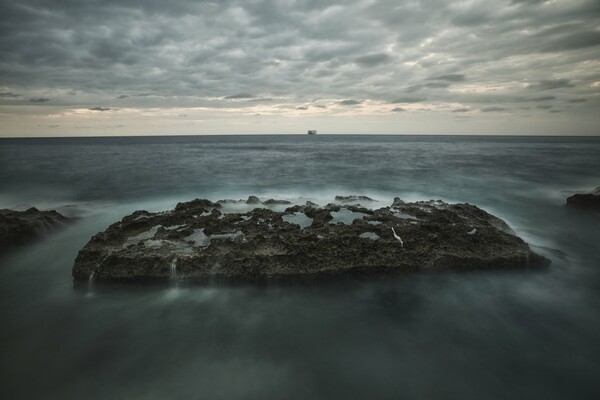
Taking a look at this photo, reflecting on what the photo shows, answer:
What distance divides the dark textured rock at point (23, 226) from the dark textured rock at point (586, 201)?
2464 centimetres

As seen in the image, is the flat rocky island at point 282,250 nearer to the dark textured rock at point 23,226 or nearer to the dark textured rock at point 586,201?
the dark textured rock at point 23,226

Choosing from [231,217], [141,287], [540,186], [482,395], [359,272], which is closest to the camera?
[482,395]

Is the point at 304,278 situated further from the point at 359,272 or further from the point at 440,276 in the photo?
the point at 440,276

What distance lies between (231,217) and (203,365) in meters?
6.21

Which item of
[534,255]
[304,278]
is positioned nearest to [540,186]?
[534,255]

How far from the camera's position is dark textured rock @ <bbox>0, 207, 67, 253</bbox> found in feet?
35.2

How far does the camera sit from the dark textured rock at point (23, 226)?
10734mm

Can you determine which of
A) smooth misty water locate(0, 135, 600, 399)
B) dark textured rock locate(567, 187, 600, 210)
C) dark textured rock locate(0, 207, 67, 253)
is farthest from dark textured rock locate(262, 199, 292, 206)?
dark textured rock locate(567, 187, 600, 210)

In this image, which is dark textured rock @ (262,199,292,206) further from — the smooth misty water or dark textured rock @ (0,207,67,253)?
dark textured rock @ (0,207,67,253)

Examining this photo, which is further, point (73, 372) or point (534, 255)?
point (534, 255)

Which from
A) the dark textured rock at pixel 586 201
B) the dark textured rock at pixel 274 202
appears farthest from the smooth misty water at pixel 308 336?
the dark textured rock at pixel 274 202

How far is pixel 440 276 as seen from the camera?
8750 millimetres

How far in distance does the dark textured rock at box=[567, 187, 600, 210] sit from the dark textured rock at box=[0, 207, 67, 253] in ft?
80.8

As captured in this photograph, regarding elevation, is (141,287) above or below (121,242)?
below
